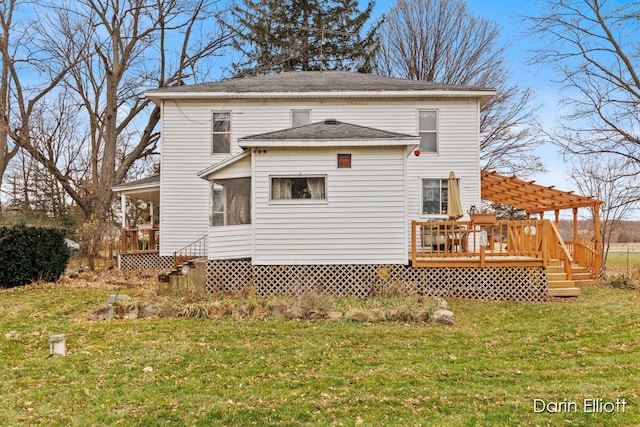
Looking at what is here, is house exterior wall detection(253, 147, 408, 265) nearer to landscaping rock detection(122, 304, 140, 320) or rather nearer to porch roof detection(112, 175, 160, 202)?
landscaping rock detection(122, 304, 140, 320)

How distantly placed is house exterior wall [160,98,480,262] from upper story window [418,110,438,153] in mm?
176

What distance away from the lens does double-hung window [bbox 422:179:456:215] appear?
14.2m

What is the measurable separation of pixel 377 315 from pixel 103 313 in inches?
208

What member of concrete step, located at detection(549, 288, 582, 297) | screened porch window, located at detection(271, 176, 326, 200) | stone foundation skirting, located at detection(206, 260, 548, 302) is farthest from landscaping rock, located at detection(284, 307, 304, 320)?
concrete step, located at detection(549, 288, 582, 297)

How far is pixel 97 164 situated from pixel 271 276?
62.0ft

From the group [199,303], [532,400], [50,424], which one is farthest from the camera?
[199,303]

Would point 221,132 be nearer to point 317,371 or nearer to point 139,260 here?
point 139,260

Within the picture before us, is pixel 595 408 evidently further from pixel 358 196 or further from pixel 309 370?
pixel 358 196

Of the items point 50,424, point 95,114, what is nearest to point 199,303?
point 50,424

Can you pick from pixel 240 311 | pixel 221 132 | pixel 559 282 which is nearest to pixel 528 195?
pixel 559 282

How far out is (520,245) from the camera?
11.4 m

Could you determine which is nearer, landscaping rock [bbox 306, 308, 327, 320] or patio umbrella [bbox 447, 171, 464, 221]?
landscaping rock [bbox 306, 308, 327, 320]

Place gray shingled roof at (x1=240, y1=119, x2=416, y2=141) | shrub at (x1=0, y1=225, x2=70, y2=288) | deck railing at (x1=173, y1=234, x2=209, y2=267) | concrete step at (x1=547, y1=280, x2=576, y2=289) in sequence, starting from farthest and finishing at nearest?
1. deck railing at (x1=173, y1=234, x2=209, y2=267)
2. shrub at (x1=0, y1=225, x2=70, y2=288)
3. concrete step at (x1=547, y1=280, x2=576, y2=289)
4. gray shingled roof at (x1=240, y1=119, x2=416, y2=141)

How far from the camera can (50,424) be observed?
3908mm
